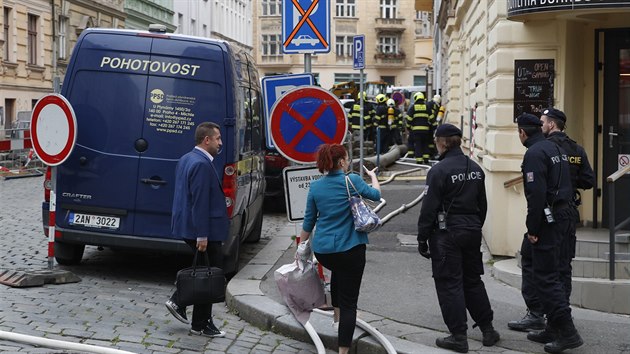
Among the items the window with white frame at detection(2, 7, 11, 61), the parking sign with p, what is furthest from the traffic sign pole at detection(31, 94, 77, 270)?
the window with white frame at detection(2, 7, 11, 61)

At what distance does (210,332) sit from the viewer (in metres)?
7.94

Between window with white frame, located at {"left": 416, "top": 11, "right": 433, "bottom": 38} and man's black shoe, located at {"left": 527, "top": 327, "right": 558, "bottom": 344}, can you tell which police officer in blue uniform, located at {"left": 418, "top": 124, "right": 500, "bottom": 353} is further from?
window with white frame, located at {"left": 416, "top": 11, "right": 433, "bottom": 38}

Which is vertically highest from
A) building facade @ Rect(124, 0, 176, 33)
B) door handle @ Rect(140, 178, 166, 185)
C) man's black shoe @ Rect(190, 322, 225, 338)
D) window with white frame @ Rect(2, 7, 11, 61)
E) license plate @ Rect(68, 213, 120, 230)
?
building facade @ Rect(124, 0, 176, 33)

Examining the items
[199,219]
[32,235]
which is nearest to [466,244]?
[199,219]

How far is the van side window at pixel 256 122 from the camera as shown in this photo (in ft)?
40.3

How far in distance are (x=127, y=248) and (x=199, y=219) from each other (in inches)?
95.1

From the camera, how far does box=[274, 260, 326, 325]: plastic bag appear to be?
24.9 feet

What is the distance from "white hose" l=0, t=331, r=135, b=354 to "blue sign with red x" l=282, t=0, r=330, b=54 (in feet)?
16.0

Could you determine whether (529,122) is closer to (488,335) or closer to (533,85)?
(488,335)

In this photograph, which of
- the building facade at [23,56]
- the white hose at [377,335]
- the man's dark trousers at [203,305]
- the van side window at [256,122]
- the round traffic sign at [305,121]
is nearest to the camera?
the white hose at [377,335]

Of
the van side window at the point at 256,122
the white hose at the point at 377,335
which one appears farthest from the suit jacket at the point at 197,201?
the van side window at the point at 256,122

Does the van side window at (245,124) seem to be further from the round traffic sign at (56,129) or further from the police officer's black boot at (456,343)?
the police officer's black boot at (456,343)

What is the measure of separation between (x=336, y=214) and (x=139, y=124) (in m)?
3.63

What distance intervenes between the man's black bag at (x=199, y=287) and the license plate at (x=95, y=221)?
2.49 metres
